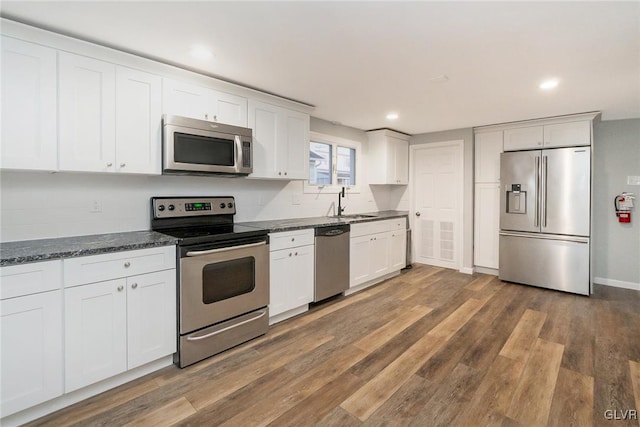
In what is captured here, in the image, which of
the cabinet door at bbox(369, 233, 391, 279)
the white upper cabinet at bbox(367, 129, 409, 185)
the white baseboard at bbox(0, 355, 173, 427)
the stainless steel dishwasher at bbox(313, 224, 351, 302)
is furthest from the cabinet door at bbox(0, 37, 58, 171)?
the white upper cabinet at bbox(367, 129, 409, 185)

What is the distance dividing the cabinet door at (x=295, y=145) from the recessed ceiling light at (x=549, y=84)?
7.77ft

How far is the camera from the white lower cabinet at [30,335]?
5.33ft

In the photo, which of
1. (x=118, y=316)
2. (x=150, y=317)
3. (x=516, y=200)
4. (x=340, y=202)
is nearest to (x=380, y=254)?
(x=340, y=202)

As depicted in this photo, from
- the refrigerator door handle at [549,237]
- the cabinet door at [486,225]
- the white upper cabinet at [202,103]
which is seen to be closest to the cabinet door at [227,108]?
the white upper cabinet at [202,103]

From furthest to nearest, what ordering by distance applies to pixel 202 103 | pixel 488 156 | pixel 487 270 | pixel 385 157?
pixel 385 157 < pixel 487 270 < pixel 488 156 < pixel 202 103

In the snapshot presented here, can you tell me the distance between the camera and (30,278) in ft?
5.52

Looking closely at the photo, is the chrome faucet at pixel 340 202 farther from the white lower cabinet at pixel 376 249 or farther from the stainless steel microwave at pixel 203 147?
the stainless steel microwave at pixel 203 147

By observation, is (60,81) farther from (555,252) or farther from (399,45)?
(555,252)

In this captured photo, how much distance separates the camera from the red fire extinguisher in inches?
162

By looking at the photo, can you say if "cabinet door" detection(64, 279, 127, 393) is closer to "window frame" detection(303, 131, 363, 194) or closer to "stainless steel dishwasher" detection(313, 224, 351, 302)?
"stainless steel dishwasher" detection(313, 224, 351, 302)

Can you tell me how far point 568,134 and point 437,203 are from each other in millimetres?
1958

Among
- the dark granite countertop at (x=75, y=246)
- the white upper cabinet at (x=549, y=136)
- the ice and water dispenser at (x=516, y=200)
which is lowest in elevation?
the dark granite countertop at (x=75, y=246)

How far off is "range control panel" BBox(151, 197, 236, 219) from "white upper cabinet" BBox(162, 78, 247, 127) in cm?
74

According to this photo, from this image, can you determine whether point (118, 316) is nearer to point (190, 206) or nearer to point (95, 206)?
point (95, 206)
